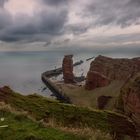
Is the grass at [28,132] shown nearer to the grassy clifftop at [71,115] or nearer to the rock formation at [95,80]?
the grassy clifftop at [71,115]

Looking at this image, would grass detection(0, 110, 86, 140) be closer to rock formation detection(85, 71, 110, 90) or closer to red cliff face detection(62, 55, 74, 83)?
rock formation detection(85, 71, 110, 90)

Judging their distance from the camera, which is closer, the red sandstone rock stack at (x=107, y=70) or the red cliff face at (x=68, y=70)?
the red sandstone rock stack at (x=107, y=70)

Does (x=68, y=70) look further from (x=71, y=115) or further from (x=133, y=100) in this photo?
(x=71, y=115)

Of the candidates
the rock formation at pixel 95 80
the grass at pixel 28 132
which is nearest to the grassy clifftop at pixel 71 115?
the grass at pixel 28 132

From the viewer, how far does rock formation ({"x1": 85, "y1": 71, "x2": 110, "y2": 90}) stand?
4031 inches

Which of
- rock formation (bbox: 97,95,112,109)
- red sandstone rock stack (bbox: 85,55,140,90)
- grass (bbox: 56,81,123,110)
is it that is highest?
red sandstone rock stack (bbox: 85,55,140,90)

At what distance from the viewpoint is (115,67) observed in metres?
105

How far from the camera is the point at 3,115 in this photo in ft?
50.5

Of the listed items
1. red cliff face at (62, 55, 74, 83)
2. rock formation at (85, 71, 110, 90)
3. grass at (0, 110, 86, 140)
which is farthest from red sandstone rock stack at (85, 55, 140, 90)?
grass at (0, 110, 86, 140)

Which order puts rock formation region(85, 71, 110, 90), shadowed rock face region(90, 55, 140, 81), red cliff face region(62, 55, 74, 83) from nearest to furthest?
shadowed rock face region(90, 55, 140, 81) → rock formation region(85, 71, 110, 90) → red cliff face region(62, 55, 74, 83)

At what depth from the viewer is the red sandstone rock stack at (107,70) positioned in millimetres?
99950

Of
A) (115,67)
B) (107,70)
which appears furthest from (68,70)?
(115,67)

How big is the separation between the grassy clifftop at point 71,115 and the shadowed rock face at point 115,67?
73448 millimetres

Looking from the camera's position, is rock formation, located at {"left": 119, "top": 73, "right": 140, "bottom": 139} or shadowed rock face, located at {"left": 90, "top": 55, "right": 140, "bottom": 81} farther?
shadowed rock face, located at {"left": 90, "top": 55, "right": 140, "bottom": 81}
